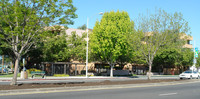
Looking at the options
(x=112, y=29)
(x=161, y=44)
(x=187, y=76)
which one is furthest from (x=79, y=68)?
(x=161, y=44)

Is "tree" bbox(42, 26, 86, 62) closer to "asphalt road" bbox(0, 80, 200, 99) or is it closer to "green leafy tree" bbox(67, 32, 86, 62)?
"green leafy tree" bbox(67, 32, 86, 62)

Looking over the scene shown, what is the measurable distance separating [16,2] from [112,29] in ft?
71.0

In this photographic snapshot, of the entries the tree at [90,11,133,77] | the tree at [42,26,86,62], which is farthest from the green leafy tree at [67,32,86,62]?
the tree at [90,11,133,77]

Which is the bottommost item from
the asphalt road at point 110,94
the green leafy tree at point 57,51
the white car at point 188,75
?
the white car at point 188,75

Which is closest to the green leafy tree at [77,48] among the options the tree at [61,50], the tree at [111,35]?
the tree at [61,50]

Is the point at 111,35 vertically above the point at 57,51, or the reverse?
the point at 111,35

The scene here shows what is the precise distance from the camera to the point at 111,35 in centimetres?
3538

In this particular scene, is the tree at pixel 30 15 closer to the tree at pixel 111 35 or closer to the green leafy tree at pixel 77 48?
the tree at pixel 111 35

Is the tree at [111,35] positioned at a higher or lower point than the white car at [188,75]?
higher

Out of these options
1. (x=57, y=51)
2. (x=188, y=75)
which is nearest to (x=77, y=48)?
(x=57, y=51)

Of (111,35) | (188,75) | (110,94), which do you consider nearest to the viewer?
(110,94)

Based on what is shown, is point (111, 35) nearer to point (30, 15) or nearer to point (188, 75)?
point (188, 75)

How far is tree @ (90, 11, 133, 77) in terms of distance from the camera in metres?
35.3

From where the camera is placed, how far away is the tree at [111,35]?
35344 millimetres
